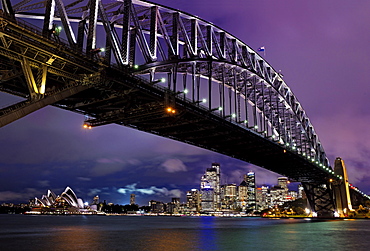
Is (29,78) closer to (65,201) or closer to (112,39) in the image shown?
(112,39)

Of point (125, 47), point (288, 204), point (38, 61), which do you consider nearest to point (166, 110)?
point (125, 47)

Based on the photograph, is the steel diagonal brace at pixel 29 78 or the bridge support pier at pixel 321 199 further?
the bridge support pier at pixel 321 199

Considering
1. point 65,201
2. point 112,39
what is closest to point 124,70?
point 112,39

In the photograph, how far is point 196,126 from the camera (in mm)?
46156

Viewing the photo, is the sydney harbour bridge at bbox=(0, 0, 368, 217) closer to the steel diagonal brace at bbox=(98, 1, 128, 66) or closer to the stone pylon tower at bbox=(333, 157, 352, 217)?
the steel diagonal brace at bbox=(98, 1, 128, 66)

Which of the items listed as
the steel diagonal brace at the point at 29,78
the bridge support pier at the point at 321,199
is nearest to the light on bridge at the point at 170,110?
the steel diagonal brace at the point at 29,78

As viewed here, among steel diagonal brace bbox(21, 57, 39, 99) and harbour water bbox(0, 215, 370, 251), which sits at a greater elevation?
steel diagonal brace bbox(21, 57, 39, 99)

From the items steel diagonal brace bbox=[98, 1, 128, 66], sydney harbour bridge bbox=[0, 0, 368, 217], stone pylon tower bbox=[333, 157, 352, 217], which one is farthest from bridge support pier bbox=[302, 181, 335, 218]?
steel diagonal brace bbox=[98, 1, 128, 66]

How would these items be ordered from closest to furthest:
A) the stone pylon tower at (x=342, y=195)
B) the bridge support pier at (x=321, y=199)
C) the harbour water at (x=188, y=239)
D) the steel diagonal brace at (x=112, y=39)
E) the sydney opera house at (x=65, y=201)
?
1. the harbour water at (x=188, y=239)
2. the steel diagonal brace at (x=112, y=39)
3. the stone pylon tower at (x=342, y=195)
4. the bridge support pier at (x=321, y=199)
5. the sydney opera house at (x=65, y=201)

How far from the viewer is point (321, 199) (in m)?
108

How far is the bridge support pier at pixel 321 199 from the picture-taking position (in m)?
98.7

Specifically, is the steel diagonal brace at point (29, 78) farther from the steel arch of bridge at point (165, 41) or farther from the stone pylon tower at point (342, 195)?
the stone pylon tower at point (342, 195)

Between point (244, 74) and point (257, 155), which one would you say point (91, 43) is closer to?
point (244, 74)

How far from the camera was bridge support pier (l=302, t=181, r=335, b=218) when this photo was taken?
98.7 m
